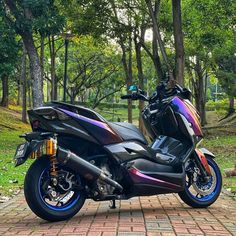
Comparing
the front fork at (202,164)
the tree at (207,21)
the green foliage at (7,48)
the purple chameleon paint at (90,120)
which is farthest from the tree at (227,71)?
the purple chameleon paint at (90,120)

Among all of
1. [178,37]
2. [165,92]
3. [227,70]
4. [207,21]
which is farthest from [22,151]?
[227,70]

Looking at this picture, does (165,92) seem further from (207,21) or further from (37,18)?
(207,21)

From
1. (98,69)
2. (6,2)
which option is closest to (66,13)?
(6,2)

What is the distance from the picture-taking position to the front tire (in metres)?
5.38

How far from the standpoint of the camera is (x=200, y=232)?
4.95m

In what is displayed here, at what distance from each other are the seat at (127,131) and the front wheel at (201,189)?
2.83 ft

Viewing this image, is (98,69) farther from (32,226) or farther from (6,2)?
(32,226)

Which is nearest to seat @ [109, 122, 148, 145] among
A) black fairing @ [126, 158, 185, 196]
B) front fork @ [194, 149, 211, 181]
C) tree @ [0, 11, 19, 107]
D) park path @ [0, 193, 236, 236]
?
black fairing @ [126, 158, 185, 196]

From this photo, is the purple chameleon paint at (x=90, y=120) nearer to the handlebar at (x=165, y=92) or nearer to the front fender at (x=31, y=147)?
the front fender at (x=31, y=147)

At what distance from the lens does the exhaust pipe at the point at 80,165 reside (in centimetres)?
542

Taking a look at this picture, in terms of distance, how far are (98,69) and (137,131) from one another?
130 feet

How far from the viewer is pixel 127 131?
611 cm

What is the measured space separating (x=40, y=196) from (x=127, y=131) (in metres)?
1.32

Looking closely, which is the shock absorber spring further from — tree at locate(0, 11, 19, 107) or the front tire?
tree at locate(0, 11, 19, 107)
